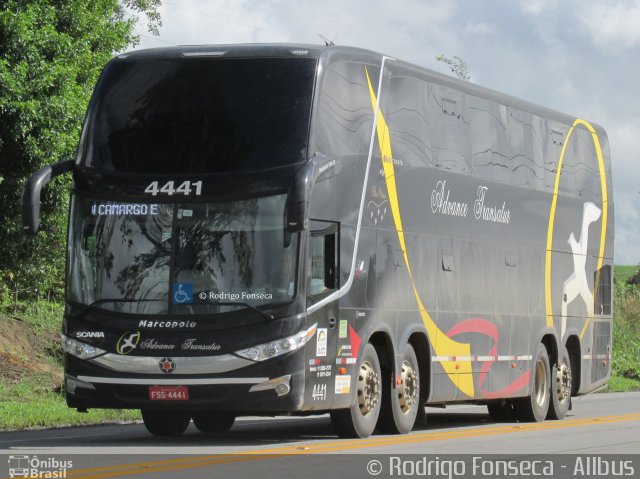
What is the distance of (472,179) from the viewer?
20.3m

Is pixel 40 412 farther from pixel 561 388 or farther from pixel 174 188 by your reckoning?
pixel 561 388

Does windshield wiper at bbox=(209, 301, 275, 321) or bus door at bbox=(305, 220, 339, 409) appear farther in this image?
bus door at bbox=(305, 220, 339, 409)

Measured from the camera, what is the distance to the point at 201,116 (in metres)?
16.3

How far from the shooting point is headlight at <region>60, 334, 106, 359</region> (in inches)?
627

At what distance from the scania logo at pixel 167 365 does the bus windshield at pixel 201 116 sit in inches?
82.4

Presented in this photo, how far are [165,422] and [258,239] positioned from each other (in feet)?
10.7

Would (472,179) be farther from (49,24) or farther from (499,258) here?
(49,24)

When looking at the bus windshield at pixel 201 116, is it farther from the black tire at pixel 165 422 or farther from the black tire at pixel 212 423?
the black tire at pixel 212 423

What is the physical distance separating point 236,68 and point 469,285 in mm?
5307

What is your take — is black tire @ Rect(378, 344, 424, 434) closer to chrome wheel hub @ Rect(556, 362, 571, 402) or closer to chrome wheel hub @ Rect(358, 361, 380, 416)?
chrome wheel hub @ Rect(358, 361, 380, 416)

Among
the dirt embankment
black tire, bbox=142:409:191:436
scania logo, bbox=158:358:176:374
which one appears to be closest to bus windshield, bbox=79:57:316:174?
scania logo, bbox=158:358:176:374
